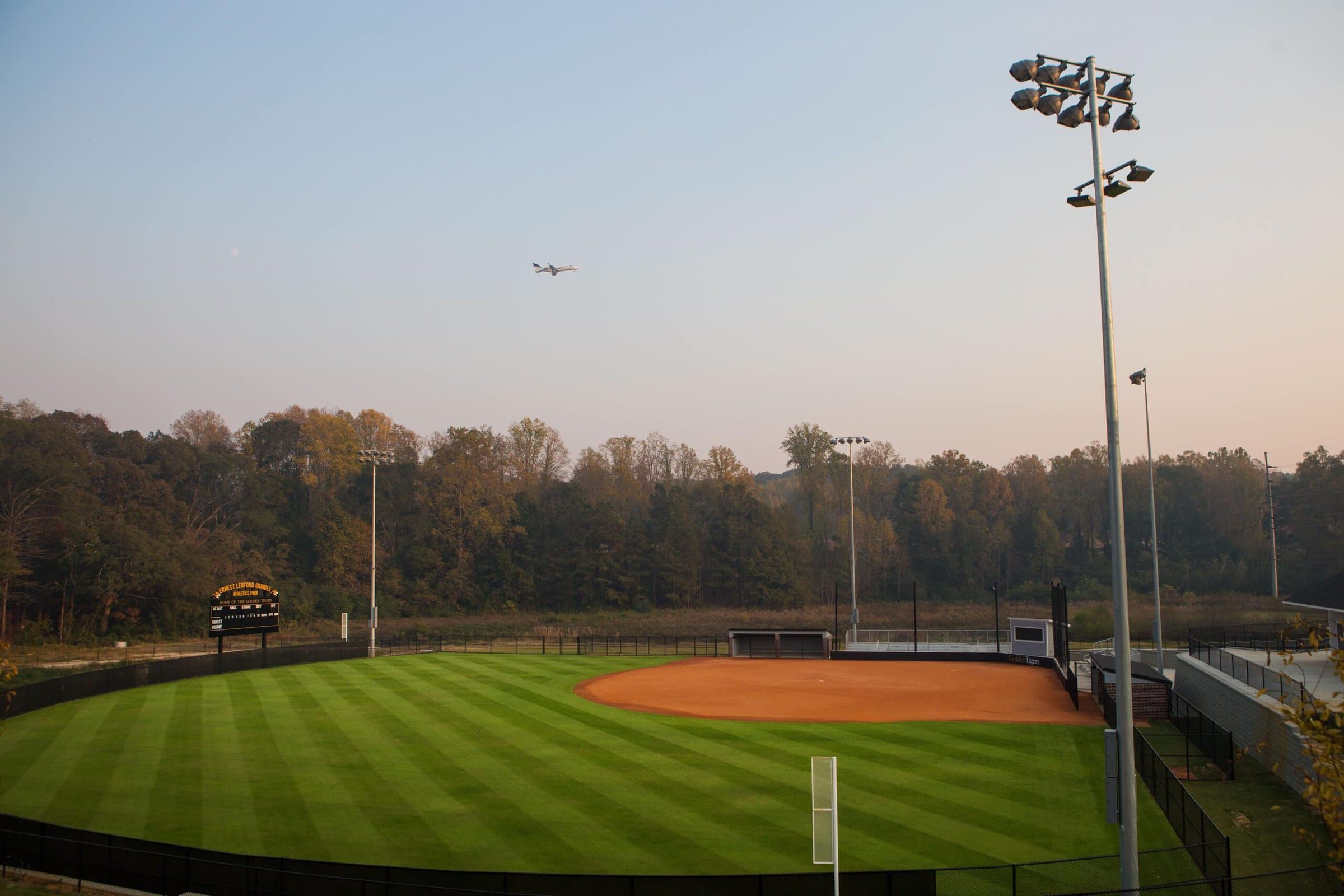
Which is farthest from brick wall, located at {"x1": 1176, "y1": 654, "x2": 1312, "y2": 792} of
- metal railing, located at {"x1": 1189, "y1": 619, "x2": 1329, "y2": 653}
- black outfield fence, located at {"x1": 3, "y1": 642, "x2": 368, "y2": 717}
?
black outfield fence, located at {"x1": 3, "y1": 642, "x2": 368, "y2": 717}

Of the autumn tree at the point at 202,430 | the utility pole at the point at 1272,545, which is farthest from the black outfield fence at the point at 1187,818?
the autumn tree at the point at 202,430

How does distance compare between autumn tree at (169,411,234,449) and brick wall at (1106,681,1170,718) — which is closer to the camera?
brick wall at (1106,681,1170,718)

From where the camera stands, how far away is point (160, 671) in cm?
4150

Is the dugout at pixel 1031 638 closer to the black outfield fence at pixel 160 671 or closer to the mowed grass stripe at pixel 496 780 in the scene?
the mowed grass stripe at pixel 496 780

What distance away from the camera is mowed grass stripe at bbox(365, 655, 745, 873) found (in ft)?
56.8

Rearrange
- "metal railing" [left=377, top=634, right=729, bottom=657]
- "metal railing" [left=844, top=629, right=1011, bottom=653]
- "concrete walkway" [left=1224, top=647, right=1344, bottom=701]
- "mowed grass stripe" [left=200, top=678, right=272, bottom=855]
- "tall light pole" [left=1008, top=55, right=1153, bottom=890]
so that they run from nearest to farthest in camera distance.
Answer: "tall light pole" [left=1008, top=55, right=1153, bottom=890] → "mowed grass stripe" [left=200, top=678, right=272, bottom=855] → "concrete walkway" [left=1224, top=647, right=1344, bottom=701] → "metal railing" [left=844, top=629, right=1011, bottom=653] → "metal railing" [left=377, top=634, right=729, bottom=657]

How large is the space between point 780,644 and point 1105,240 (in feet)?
129

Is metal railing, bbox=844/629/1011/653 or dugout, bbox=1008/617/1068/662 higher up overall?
dugout, bbox=1008/617/1068/662

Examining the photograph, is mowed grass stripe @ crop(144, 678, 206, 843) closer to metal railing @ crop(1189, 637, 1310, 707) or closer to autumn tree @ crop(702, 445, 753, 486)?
metal railing @ crop(1189, 637, 1310, 707)

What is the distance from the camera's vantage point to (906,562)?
11425 cm

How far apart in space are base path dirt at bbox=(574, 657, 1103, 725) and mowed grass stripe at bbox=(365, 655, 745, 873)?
8.04 metres

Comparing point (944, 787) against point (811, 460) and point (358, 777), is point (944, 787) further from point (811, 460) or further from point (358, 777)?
point (811, 460)

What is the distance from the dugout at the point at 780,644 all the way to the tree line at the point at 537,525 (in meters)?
39.7

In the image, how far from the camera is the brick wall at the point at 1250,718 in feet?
68.6
